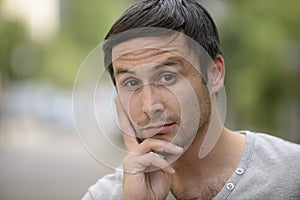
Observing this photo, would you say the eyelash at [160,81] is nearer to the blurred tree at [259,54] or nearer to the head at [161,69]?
the head at [161,69]

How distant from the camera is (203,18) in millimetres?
3115

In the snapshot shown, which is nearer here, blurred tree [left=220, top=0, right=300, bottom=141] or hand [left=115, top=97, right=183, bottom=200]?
hand [left=115, top=97, right=183, bottom=200]

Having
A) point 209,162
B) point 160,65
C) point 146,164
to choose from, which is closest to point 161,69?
point 160,65

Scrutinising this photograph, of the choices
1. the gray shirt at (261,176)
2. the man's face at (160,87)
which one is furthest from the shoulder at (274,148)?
the man's face at (160,87)

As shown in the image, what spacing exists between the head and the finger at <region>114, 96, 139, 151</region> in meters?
0.04

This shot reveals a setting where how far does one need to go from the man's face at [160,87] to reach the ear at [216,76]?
13cm

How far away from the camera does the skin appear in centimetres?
280

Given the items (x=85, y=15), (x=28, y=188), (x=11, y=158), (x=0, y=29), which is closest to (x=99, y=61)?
(x=28, y=188)

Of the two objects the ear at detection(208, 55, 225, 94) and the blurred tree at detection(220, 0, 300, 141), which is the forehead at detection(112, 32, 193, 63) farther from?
the blurred tree at detection(220, 0, 300, 141)

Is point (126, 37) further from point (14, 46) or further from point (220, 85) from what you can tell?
point (14, 46)

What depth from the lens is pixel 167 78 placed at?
2824 millimetres

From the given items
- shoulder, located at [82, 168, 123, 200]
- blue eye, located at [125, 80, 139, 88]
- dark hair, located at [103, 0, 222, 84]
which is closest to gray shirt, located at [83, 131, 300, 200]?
shoulder, located at [82, 168, 123, 200]

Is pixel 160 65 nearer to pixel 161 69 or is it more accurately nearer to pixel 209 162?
pixel 161 69

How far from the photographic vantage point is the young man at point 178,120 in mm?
2830
